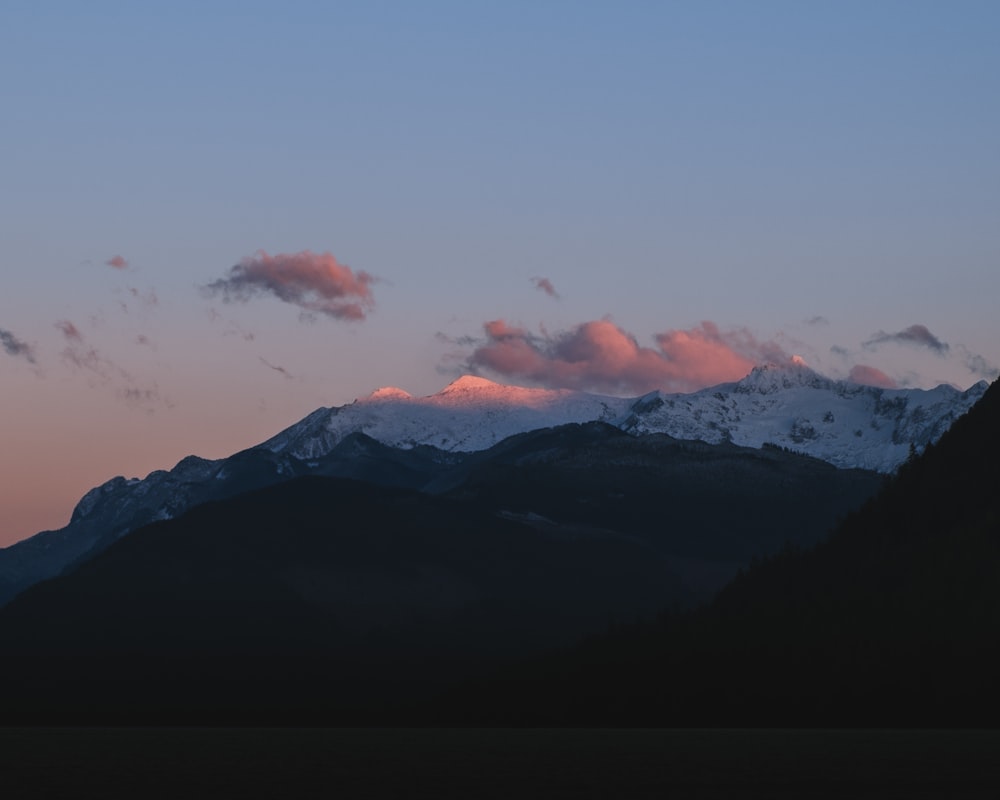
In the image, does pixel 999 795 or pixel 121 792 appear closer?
pixel 999 795

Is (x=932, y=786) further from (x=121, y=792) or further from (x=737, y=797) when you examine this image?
(x=121, y=792)

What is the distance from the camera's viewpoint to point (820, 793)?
190750 mm

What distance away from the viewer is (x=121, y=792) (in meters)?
196

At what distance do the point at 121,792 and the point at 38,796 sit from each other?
9974 mm

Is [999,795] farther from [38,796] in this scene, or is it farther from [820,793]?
[38,796]

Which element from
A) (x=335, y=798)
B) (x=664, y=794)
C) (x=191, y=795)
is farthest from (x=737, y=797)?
(x=191, y=795)

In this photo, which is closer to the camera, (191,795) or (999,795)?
(999,795)

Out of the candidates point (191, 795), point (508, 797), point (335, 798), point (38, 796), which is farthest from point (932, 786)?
point (38, 796)

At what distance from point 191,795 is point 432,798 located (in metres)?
26.5

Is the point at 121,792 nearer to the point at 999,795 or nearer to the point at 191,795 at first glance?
the point at 191,795

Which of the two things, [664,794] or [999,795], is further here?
[664,794]

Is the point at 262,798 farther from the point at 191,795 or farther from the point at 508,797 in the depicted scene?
the point at 508,797

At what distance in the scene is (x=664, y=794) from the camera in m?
190

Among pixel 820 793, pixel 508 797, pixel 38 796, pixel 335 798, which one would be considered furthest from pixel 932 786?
pixel 38 796
